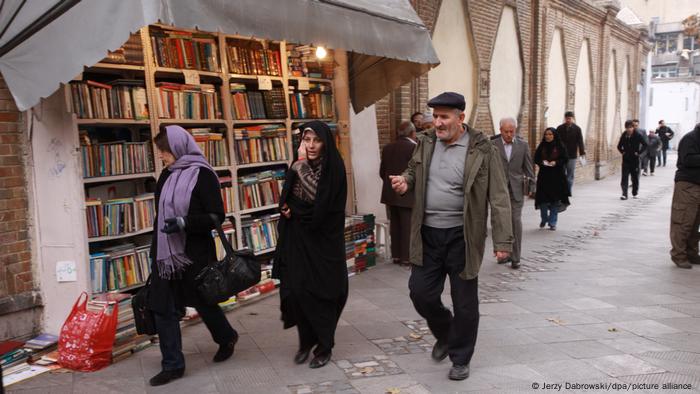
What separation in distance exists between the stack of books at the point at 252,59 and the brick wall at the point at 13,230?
2.30 meters

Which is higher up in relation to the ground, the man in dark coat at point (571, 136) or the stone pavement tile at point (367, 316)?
the man in dark coat at point (571, 136)

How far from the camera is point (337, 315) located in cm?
443

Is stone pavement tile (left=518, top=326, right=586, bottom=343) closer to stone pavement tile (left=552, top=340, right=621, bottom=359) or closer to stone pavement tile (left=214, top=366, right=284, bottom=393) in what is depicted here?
stone pavement tile (left=552, top=340, right=621, bottom=359)

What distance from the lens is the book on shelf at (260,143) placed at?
638cm

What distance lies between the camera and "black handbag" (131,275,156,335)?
4.10 metres

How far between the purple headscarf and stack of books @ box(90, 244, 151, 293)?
1040 mm

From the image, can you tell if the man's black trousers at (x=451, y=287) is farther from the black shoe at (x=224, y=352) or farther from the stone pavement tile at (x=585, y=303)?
the stone pavement tile at (x=585, y=303)

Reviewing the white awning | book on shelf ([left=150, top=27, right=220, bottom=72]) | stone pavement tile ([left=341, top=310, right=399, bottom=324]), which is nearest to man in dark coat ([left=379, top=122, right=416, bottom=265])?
stone pavement tile ([left=341, top=310, right=399, bottom=324])

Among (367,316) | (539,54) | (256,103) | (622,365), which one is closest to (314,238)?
(367,316)

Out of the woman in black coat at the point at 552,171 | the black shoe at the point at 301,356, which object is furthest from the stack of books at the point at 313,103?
the woman in black coat at the point at 552,171

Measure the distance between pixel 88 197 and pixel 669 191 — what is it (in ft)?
52.3

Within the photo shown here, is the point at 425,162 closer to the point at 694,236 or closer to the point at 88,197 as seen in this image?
the point at 88,197

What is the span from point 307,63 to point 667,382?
517 centimetres

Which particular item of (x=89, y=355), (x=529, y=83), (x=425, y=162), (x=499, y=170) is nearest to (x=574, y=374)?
(x=499, y=170)
